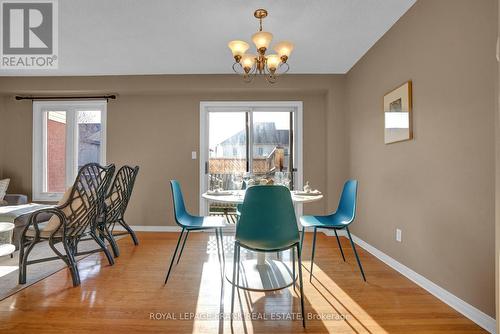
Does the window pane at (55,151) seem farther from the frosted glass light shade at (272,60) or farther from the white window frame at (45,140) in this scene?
the frosted glass light shade at (272,60)

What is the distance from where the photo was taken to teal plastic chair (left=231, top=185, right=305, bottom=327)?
170cm

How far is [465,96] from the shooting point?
5.73 ft

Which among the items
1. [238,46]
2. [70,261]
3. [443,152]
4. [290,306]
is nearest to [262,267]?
[290,306]

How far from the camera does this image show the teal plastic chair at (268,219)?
1.70 meters

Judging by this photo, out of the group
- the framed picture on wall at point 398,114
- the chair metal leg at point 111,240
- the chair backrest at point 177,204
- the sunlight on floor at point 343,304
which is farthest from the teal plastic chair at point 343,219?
the chair metal leg at point 111,240

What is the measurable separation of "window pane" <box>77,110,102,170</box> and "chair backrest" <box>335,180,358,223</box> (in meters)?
3.79

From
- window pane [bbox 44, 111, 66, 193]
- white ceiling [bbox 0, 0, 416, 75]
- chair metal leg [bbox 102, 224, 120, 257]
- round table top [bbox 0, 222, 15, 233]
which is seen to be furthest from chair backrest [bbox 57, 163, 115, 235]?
window pane [bbox 44, 111, 66, 193]

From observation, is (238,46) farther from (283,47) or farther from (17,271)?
(17,271)

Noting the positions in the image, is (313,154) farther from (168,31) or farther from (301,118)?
(168,31)

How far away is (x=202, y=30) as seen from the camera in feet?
8.97

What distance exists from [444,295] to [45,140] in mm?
5496

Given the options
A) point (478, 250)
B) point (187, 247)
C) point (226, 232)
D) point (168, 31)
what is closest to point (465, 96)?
point (478, 250)

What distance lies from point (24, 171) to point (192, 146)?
275 centimetres

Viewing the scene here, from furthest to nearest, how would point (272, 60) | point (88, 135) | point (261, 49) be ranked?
point (88, 135)
point (272, 60)
point (261, 49)
